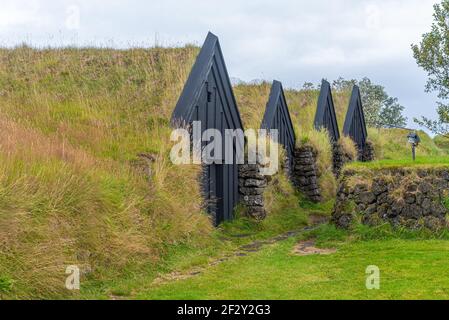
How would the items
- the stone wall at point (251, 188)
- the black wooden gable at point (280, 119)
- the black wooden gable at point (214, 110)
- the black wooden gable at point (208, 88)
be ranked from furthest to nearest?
1. the black wooden gable at point (280, 119)
2. the stone wall at point (251, 188)
3. the black wooden gable at point (214, 110)
4. the black wooden gable at point (208, 88)

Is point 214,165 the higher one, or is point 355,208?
point 214,165

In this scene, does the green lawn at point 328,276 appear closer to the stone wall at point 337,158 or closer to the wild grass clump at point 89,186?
the wild grass clump at point 89,186

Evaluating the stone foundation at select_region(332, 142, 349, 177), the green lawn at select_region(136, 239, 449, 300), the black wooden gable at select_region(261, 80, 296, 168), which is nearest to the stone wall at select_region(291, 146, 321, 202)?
the black wooden gable at select_region(261, 80, 296, 168)

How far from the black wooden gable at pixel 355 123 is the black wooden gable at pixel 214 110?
11.0 meters

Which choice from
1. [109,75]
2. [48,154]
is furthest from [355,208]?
[109,75]

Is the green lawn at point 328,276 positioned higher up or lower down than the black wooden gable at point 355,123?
lower down

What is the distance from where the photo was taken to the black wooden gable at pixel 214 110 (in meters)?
14.1

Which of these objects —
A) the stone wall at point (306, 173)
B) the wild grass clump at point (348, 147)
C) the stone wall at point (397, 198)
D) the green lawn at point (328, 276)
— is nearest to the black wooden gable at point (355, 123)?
the wild grass clump at point (348, 147)

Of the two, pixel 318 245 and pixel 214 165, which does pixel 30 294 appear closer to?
pixel 318 245

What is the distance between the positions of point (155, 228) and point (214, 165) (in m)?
5.42

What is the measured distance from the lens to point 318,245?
12.0 m
